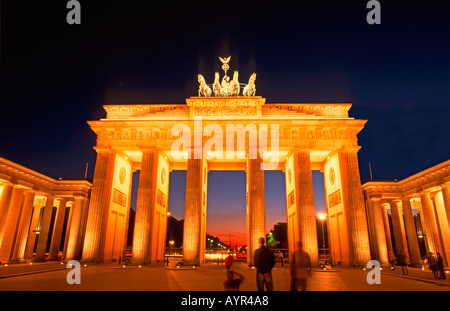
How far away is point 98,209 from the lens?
84.2 feet

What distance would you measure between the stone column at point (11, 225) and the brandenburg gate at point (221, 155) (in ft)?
27.4

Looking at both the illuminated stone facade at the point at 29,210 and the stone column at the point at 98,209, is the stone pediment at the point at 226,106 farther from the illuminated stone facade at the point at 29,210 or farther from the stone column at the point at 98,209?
the illuminated stone facade at the point at 29,210

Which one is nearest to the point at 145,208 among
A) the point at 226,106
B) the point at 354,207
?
the point at 226,106

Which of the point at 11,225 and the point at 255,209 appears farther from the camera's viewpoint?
the point at 11,225

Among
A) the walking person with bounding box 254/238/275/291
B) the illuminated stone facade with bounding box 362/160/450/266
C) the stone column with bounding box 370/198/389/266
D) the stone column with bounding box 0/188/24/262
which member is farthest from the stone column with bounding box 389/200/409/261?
the stone column with bounding box 0/188/24/262

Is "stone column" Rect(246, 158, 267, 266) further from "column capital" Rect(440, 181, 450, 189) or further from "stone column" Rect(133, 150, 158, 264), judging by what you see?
"column capital" Rect(440, 181, 450, 189)

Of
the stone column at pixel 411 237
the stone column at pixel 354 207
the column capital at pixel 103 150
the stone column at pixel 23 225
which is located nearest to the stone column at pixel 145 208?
the column capital at pixel 103 150

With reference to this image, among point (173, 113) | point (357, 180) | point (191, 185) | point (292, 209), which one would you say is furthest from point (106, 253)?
point (357, 180)

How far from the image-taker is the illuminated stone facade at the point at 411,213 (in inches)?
981

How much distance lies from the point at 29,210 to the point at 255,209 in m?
23.8

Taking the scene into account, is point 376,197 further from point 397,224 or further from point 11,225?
point 11,225

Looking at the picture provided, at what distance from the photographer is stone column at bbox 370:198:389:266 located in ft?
82.5

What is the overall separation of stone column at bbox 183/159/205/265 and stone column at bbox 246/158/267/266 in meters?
4.74

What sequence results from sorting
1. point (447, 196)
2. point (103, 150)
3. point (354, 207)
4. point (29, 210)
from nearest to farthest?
point (447, 196) → point (354, 207) → point (103, 150) → point (29, 210)
